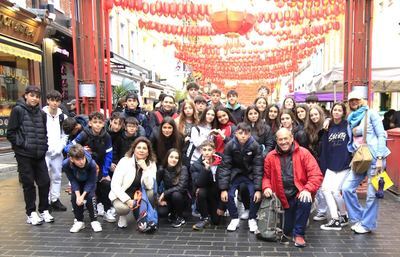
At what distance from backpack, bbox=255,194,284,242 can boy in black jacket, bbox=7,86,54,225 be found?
9.80 ft

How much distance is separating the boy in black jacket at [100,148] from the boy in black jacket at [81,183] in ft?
1.10

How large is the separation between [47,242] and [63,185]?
3.44m

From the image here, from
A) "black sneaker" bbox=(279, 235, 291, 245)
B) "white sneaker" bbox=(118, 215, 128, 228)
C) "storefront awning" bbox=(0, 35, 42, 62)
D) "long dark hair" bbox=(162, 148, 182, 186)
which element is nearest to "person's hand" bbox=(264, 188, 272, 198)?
"black sneaker" bbox=(279, 235, 291, 245)

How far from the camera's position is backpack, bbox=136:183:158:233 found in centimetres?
494

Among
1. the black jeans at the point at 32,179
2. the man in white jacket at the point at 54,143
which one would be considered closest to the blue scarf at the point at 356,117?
the man in white jacket at the point at 54,143

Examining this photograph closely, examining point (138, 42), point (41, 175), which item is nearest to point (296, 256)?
point (41, 175)

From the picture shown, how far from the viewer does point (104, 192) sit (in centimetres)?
560

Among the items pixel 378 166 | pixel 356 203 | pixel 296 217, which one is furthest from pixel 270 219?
pixel 378 166

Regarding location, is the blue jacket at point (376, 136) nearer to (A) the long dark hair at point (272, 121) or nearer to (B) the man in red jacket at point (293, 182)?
(B) the man in red jacket at point (293, 182)

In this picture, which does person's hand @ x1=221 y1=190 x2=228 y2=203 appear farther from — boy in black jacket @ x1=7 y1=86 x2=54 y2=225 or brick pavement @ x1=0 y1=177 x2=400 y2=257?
boy in black jacket @ x1=7 y1=86 x2=54 y2=225

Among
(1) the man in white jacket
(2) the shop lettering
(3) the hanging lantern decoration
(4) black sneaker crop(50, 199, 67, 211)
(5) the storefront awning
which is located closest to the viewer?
(1) the man in white jacket

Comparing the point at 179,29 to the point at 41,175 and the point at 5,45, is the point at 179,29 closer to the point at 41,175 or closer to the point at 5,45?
the point at 5,45

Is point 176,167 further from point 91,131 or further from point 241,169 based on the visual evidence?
point 91,131

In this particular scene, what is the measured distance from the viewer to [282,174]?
4613 millimetres
